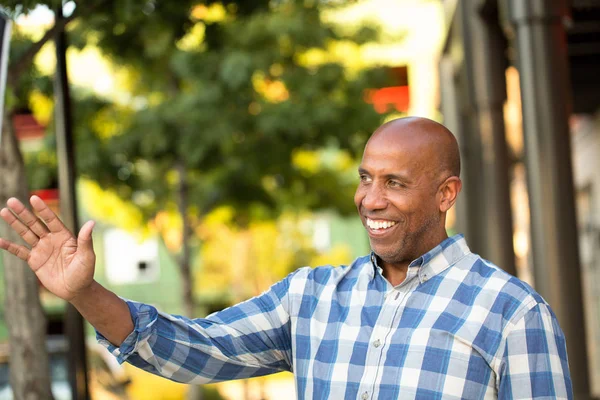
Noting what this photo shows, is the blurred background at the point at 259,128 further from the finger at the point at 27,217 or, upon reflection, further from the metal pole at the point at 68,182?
the finger at the point at 27,217

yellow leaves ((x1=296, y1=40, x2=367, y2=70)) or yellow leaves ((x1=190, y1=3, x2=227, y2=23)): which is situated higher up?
yellow leaves ((x1=296, y1=40, x2=367, y2=70))

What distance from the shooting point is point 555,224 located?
6617 mm

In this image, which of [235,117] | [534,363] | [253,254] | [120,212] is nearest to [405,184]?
[534,363]

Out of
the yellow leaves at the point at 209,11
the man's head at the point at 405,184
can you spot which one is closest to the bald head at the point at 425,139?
the man's head at the point at 405,184

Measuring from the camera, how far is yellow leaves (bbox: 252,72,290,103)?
13672 mm

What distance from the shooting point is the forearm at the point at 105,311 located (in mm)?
2420

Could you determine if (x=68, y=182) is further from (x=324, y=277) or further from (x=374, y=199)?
(x=374, y=199)

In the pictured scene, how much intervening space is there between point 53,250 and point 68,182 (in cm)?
357

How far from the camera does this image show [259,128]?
13008 millimetres

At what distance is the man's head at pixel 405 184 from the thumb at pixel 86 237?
71cm

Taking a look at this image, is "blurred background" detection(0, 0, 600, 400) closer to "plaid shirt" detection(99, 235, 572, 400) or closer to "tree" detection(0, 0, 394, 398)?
"tree" detection(0, 0, 394, 398)

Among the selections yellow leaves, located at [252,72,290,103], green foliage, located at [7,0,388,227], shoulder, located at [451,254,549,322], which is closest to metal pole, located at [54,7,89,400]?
shoulder, located at [451,254,549,322]

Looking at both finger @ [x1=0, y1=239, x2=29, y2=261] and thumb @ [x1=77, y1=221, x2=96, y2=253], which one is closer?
thumb @ [x1=77, y1=221, x2=96, y2=253]

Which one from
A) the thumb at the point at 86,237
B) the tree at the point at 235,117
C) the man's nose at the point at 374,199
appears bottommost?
the thumb at the point at 86,237
